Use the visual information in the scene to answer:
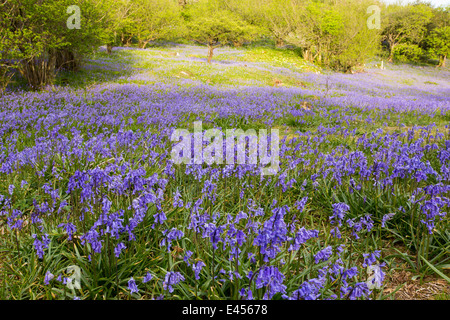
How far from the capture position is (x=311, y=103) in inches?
540

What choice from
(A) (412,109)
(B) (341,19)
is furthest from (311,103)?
(B) (341,19)

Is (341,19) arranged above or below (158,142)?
above

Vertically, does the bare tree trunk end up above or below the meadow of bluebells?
above
